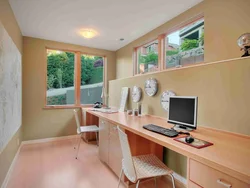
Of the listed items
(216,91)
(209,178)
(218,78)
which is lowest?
(209,178)

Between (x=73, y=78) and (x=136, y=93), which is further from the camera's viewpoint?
(x=73, y=78)

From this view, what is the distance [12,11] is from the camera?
256cm

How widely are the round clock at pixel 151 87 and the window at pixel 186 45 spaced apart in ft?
2.17

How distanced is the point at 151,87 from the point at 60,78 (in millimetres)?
2738

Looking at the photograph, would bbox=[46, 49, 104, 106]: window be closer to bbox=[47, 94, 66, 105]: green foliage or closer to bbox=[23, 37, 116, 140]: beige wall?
bbox=[47, 94, 66, 105]: green foliage

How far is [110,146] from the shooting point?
245cm

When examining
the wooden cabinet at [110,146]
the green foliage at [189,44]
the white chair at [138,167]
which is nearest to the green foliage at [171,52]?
the green foliage at [189,44]

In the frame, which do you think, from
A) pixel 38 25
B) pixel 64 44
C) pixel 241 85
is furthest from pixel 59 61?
pixel 241 85

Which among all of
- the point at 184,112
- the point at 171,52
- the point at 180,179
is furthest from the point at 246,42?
the point at 180,179

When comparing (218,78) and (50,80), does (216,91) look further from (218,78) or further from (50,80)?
(50,80)

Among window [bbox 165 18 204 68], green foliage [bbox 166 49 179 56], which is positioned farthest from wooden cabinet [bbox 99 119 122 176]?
green foliage [bbox 166 49 179 56]

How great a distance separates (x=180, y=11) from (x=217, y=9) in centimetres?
59

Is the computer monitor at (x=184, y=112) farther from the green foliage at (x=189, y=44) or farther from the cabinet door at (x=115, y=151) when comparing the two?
the green foliage at (x=189, y=44)

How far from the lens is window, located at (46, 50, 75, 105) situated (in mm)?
4105
